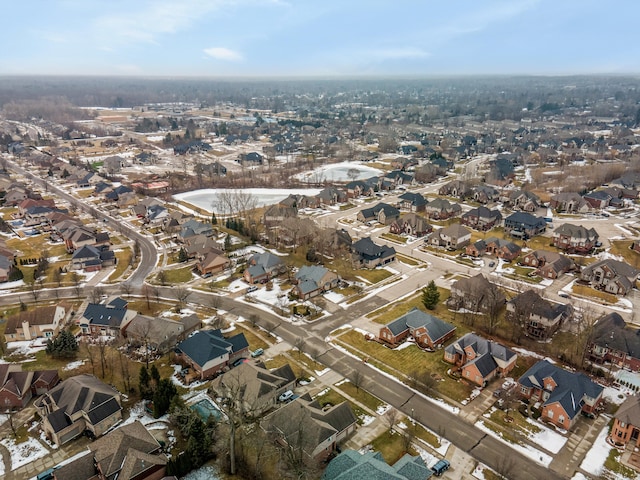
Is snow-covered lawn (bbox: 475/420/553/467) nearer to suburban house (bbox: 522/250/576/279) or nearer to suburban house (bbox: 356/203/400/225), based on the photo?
suburban house (bbox: 522/250/576/279)

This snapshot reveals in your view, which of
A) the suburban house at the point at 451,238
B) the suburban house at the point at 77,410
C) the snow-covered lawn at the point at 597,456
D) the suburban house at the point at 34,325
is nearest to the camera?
the snow-covered lawn at the point at 597,456

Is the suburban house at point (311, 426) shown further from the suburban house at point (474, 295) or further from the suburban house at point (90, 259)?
the suburban house at point (90, 259)

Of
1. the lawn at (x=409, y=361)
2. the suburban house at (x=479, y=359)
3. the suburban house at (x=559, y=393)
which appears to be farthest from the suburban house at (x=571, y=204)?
the lawn at (x=409, y=361)

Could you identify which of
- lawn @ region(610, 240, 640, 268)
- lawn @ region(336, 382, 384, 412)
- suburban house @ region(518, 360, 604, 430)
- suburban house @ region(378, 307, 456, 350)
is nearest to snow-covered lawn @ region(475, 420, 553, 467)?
suburban house @ region(518, 360, 604, 430)

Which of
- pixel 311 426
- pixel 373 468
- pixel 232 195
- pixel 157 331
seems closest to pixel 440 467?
pixel 373 468

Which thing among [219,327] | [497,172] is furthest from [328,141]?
[219,327]

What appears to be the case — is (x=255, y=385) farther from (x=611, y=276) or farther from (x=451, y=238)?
(x=611, y=276)
